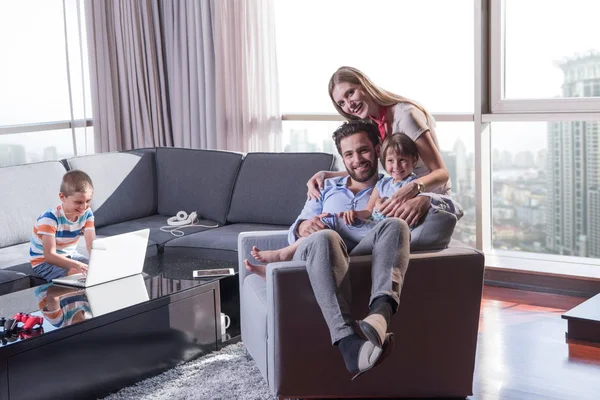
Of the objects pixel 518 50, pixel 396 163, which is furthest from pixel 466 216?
pixel 396 163

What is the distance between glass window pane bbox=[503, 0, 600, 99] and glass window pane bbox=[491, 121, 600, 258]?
202 millimetres

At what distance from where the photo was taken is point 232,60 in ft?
17.6

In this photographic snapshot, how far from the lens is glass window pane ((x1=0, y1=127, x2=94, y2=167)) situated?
535 cm

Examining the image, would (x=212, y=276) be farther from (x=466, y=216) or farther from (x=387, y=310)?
(x=466, y=216)

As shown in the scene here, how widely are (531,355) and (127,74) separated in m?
3.57

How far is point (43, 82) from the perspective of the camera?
5551 mm

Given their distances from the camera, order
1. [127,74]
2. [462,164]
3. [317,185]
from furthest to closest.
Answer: [127,74] < [462,164] < [317,185]

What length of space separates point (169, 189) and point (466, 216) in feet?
5.85

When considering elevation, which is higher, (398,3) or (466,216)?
(398,3)

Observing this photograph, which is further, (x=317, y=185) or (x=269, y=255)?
(x=317, y=185)

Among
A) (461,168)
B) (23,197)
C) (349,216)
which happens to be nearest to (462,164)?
(461,168)

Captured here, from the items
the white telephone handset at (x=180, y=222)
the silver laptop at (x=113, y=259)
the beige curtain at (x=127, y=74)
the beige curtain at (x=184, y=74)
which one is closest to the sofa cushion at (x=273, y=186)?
the white telephone handset at (x=180, y=222)

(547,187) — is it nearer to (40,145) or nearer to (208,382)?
(208,382)

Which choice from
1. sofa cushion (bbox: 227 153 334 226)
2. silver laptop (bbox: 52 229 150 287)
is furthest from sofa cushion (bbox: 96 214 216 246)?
silver laptop (bbox: 52 229 150 287)
